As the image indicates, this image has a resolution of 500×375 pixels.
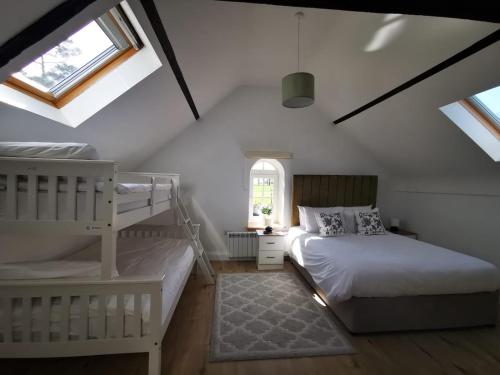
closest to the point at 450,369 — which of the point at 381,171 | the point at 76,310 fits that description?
the point at 76,310

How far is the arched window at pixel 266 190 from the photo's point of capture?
12.7 feet

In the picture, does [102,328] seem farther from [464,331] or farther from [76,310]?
[464,331]

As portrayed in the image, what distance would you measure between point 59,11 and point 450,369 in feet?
10.4

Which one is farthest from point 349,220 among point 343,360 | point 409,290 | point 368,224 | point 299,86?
point 299,86

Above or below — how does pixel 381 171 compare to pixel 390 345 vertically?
above

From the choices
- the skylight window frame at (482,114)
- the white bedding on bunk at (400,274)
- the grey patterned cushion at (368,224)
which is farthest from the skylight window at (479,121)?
the grey patterned cushion at (368,224)

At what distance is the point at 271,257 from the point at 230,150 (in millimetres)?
1762

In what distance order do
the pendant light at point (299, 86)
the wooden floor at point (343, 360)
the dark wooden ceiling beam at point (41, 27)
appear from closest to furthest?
the dark wooden ceiling beam at point (41, 27) < the wooden floor at point (343, 360) < the pendant light at point (299, 86)

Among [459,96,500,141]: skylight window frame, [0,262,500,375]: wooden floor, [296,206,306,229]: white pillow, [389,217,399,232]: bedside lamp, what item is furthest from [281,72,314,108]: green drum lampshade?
[389,217,399,232]: bedside lamp

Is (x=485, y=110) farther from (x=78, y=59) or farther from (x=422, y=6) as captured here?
(x=78, y=59)

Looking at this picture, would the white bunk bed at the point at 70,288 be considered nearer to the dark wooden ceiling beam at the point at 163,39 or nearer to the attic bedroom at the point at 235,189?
the attic bedroom at the point at 235,189

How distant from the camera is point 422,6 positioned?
1.19 m

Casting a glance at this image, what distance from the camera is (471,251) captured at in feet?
9.32

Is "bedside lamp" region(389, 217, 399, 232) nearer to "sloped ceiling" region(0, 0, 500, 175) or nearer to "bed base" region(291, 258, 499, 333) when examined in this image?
"sloped ceiling" region(0, 0, 500, 175)
